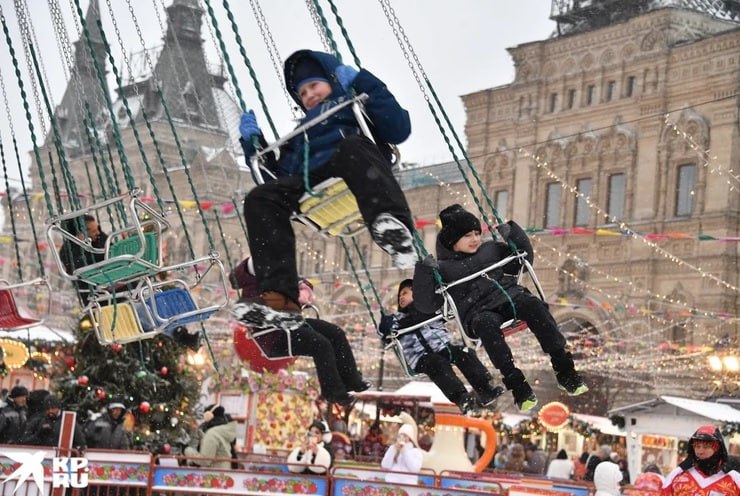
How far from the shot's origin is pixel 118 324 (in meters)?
7.41

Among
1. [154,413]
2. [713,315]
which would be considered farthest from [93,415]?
[713,315]

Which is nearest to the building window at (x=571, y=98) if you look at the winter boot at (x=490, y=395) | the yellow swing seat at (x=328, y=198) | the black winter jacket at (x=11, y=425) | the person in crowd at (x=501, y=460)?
the person in crowd at (x=501, y=460)

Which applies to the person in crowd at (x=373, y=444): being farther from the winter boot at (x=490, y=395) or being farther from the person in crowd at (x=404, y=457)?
the winter boot at (x=490, y=395)

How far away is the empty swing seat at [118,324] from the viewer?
7.26 meters

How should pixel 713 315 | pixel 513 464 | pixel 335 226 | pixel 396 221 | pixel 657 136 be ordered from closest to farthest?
pixel 396 221
pixel 335 226
pixel 513 464
pixel 713 315
pixel 657 136

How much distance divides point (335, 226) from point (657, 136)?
87.5 ft

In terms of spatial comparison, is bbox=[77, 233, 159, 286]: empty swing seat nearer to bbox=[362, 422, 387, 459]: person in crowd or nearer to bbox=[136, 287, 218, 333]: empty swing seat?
bbox=[136, 287, 218, 333]: empty swing seat

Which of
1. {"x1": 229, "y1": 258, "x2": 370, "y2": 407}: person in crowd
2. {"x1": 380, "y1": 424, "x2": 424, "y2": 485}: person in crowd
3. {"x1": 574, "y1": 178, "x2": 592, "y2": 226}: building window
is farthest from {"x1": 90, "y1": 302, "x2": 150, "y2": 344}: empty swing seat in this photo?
{"x1": 574, "y1": 178, "x2": 592, "y2": 226}: building window

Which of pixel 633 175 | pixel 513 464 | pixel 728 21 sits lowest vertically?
pixel 513 464

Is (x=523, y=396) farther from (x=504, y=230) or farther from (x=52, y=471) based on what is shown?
(x=52, y=471)

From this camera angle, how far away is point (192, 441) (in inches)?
588

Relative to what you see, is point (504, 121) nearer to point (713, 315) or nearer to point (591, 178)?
point (591, 178)

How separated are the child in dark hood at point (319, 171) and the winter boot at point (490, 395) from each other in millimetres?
1075

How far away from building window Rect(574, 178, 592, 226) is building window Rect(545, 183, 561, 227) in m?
0.59
